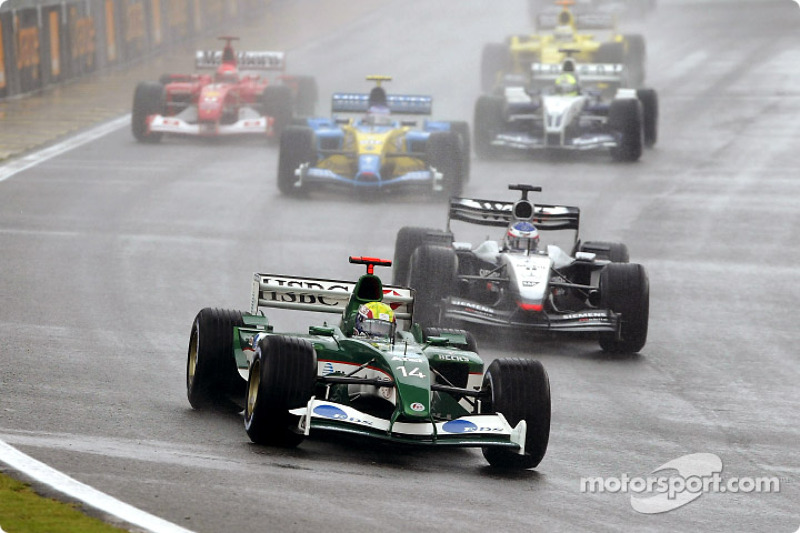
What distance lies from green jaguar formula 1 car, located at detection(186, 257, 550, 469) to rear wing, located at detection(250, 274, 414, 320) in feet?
0.05

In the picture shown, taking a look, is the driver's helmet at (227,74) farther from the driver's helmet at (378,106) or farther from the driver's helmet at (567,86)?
the driver's helmet at (567,86)

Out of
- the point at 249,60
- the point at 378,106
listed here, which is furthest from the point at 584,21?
the point at 378,106

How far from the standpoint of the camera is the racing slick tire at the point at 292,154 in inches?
1059

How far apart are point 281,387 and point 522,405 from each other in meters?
1.91

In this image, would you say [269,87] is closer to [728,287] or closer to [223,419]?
[728,287]

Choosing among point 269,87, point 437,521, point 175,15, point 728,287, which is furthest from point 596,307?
point 175,15

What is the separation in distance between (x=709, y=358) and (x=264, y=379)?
7.45 m

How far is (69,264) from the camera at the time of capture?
20438 mm

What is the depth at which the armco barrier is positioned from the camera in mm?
34281

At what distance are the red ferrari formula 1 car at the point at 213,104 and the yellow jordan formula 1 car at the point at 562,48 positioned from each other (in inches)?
303

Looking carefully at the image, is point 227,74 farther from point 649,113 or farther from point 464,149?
point 649,113

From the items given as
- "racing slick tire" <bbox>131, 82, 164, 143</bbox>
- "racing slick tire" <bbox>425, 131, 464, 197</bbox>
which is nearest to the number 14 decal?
"racing slick tire" <bbox>425, 131, 464, 197</bbox>

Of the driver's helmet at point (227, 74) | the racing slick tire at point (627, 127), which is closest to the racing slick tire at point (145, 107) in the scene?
the driver's helmet at point (227, 74)

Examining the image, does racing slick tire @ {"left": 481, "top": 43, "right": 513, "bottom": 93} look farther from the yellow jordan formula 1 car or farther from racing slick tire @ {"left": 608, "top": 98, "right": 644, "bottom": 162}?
racing slick tire @ {"left": 608, "top": 98, "right": 644, "bottom": 162}
